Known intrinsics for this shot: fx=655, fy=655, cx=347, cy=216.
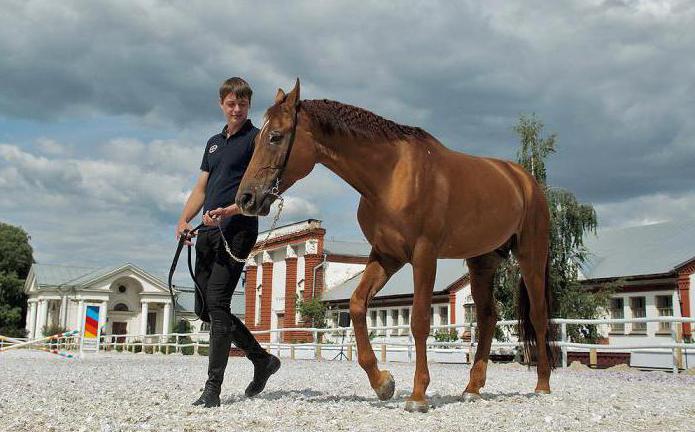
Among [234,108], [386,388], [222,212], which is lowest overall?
[386,388]

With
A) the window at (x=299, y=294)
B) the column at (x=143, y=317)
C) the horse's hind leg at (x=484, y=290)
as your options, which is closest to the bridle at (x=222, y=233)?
the horse's hind leg at (x=484, y=290)

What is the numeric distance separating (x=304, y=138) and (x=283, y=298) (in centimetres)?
4594

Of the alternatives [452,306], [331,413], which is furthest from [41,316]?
[331,413]

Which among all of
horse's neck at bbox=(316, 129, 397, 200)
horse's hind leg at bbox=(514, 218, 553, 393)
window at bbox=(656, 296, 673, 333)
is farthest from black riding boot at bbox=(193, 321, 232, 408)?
window at bbox=(656, 296, 673, 333)

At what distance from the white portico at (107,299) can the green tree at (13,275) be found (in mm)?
2209

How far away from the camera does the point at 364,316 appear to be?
4.91m

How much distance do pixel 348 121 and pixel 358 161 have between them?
1.03ft

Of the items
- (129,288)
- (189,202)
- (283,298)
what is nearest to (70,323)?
(129,288)

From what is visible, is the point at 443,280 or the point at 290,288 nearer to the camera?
the point at 443,280

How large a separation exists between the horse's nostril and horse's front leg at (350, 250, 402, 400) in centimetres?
106

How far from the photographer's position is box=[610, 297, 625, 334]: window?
28.4 meters

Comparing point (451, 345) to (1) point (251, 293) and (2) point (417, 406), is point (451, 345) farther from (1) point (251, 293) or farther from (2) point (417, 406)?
(1) point (251, 293)

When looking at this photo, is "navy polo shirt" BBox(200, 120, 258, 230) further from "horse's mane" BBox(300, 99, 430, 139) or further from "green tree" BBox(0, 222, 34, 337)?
"green tree" BBox(0, 222, 34, 337)

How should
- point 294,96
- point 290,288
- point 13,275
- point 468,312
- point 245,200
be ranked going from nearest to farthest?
point 245,200
point 294,96
point 468,312
point 290,288
point 13,275
